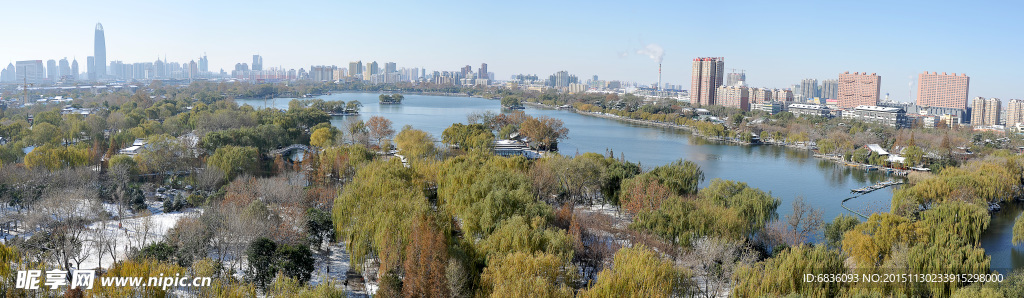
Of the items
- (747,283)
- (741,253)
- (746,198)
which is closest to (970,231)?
(746,198)

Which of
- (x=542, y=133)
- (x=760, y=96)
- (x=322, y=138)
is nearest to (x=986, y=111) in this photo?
(x=760, y=96)

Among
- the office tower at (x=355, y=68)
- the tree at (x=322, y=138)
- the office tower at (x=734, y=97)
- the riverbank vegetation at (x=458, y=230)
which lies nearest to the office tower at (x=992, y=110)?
the office tower at (x=734, y=97)

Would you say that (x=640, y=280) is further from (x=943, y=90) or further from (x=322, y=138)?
(x=943, y=90)

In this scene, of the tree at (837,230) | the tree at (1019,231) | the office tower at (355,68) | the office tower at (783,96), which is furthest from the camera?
the office tower at (355,68)

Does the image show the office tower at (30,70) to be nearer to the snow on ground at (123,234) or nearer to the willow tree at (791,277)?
the snow on ground at (123,234)

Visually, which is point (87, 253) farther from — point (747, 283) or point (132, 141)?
point (132, 141)
